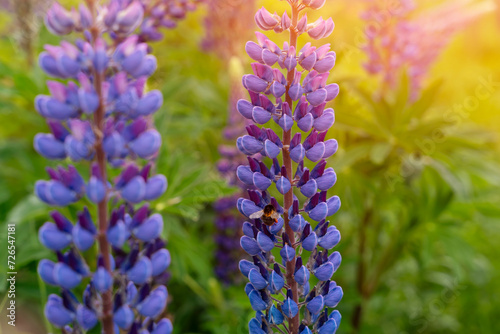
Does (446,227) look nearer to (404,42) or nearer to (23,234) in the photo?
(404,42)

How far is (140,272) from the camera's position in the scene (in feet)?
3.75

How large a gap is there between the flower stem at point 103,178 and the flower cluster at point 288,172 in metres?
0.35

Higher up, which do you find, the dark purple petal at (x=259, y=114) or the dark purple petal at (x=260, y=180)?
the dark purple petal at (x=259, y=114)

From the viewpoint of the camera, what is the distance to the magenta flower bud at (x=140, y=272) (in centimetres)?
114

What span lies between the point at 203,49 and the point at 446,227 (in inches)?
87.9

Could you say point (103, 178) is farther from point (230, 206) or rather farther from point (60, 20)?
point (230, 206)

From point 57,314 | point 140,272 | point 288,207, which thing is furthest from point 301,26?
point 57,314

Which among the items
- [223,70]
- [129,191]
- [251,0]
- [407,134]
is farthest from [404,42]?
[129,191]

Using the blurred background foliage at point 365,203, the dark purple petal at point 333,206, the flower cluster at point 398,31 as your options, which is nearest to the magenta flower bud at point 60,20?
the dark purple petal at point 333,206


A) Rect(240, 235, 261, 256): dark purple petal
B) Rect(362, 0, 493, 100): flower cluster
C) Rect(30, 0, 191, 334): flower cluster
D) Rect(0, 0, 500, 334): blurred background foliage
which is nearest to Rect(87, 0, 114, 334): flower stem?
Rect(30, 0, 191, 334): flower cluster

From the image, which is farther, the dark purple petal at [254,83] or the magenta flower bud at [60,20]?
the dark purple petal at [254,83]

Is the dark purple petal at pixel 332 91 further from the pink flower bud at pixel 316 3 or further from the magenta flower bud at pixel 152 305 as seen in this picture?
the magenta flower bud at pixel 152 305

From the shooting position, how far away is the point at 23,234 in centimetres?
229

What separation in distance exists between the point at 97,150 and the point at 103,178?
0.21 feet
